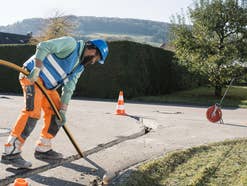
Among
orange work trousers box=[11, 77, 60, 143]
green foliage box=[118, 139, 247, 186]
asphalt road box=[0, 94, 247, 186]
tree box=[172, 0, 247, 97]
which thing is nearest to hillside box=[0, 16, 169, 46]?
tree box=[172, 0, 247, 97]

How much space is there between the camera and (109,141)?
7.42 meters

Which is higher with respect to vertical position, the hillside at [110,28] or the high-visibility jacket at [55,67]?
the hillside at [110,28]

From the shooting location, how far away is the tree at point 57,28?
4032 centimetres

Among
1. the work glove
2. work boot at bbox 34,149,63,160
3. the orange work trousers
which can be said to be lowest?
work boot at bbox 34,149,63,160

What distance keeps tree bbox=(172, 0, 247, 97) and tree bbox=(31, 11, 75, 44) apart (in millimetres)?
19785

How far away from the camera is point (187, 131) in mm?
9039

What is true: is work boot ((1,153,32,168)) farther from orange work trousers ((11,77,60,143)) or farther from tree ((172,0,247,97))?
tree ((172,0,247,97))

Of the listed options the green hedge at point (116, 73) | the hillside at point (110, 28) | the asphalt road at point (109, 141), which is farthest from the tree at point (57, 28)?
the hillside at point (110, 28)

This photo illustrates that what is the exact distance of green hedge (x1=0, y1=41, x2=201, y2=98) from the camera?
66.9 ft

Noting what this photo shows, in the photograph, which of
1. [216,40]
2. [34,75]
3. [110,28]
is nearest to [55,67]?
[34,75]

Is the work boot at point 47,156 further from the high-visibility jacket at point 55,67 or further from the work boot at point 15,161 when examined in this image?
the high-visibility jacket at point 55,67

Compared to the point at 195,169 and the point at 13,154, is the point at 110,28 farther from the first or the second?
the point at 13,154

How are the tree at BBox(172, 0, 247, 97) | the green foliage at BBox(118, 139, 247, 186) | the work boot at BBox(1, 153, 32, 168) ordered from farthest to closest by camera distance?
the tree at BBox(172, 0, 247, 97) < the work boot at BBox(1, 153, 32, 168) < the green foliage at BBox(118, 139, 247, 186)

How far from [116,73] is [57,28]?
2211 cm
